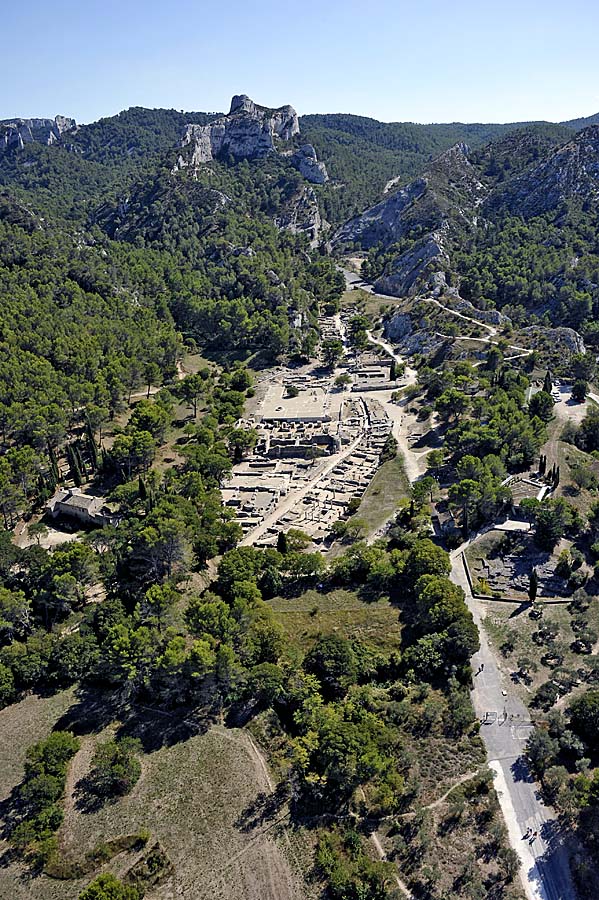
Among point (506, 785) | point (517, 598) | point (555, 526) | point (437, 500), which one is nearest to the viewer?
point (506, 785)

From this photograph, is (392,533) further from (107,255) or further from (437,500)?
(107,255)

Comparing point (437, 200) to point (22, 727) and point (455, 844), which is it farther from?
point (455, 844)

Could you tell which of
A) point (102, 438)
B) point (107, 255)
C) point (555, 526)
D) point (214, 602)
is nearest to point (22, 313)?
point (102, 438)

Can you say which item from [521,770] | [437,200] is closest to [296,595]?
[521,770]

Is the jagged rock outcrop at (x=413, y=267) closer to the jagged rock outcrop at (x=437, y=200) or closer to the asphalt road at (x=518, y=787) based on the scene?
the jagged rock outcrop at (x=437, y=200)

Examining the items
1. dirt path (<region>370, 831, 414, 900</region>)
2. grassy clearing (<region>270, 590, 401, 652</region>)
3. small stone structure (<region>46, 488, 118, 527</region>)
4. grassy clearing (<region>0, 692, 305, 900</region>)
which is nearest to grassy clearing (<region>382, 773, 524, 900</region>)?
dirt path (<region>370, 831, 414, 900</region>)

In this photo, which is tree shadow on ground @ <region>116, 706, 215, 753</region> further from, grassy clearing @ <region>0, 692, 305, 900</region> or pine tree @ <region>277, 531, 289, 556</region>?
pine tree @ <region>277, 531, 289, 556</region>
